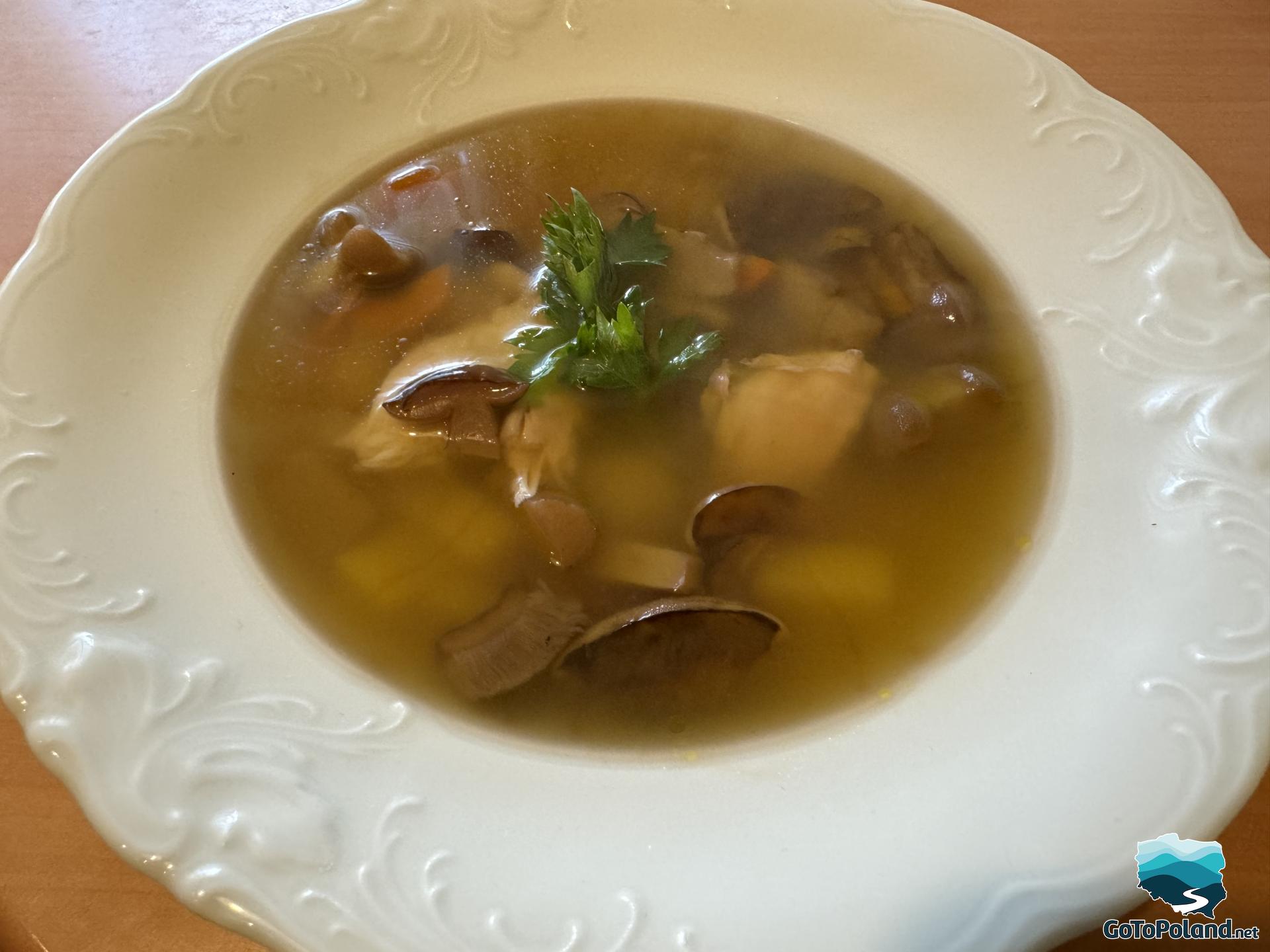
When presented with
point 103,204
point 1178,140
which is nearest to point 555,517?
point 103,204

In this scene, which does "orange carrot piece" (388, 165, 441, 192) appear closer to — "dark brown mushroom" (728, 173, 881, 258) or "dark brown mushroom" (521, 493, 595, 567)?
"dark brown mushroom" (728, 173, 881, 258)

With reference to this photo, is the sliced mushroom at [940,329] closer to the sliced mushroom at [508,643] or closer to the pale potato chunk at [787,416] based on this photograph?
the pale potato chunk at [787,416]

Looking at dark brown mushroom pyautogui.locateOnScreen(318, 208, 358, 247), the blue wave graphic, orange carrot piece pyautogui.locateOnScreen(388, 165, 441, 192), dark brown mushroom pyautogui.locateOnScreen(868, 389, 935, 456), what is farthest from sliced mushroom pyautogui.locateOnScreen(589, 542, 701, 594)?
orange carrot piece pyautogui.locateOnScreen(388, 165, 441, 192)

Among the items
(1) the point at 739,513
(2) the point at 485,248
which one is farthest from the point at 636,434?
(2) the point at 485,248

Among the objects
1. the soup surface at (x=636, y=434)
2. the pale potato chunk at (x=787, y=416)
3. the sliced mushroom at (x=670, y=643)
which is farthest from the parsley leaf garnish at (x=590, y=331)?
the sliced mushroom at (x=670, y=643)

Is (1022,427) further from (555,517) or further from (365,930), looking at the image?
(365,930)

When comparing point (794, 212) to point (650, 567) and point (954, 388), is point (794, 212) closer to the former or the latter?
point (954, 388)
